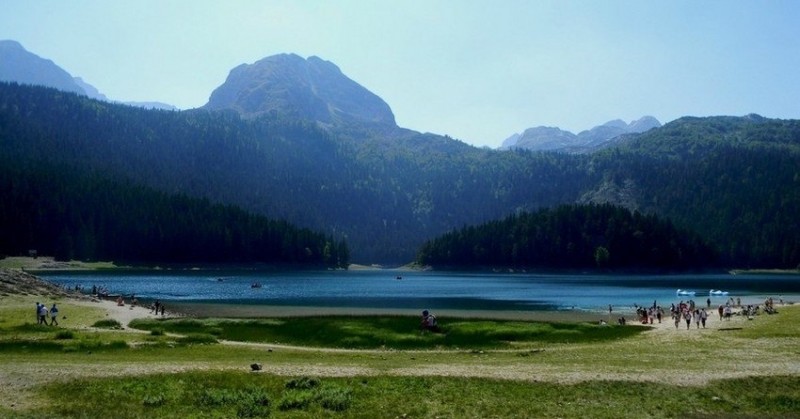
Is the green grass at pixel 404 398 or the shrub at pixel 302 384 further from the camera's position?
the shrub at pixel 302 384

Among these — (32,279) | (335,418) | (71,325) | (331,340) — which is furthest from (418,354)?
(32,279)

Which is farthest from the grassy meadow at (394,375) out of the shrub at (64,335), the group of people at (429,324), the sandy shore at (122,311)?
the sandy shore at (122,311)

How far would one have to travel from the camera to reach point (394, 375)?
3312 cm

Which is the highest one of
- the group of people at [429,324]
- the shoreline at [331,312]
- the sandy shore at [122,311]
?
the group of people at [429,324]

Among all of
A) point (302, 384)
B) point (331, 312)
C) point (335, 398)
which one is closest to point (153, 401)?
point (302, 384)

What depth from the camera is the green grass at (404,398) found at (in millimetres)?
25453

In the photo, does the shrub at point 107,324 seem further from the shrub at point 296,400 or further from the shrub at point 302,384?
the shrub at point 296,400

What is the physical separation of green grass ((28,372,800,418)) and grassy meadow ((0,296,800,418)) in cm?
8

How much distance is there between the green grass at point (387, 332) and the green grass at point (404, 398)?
2377 centimetres

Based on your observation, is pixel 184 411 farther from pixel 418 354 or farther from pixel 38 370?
pixel 418 354

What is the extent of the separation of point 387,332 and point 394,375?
26.8 meters

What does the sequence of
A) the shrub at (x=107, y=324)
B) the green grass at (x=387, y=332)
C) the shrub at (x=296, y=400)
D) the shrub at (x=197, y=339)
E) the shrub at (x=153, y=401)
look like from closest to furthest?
the shrub at (x=153, y=401) < the shrub at (x=296, y=400) < the shrub at (x=197, y=339) < the green grass at (x=387, y=332) < the shrub at (x=107, y=324)

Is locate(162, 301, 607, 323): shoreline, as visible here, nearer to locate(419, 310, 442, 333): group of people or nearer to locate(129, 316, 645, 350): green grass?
locate(129, 316, 645, 350): green grass

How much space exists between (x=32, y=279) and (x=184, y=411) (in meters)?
84.5
